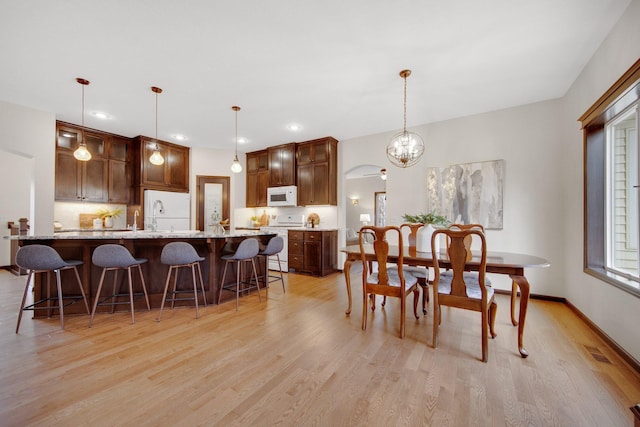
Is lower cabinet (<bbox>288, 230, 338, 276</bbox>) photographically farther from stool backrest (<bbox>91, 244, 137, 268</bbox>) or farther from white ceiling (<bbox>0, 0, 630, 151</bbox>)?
stool backrest (<bbox>91, 244, 137, 268</bbox>)

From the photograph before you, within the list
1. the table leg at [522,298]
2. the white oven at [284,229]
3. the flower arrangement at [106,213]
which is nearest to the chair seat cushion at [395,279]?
the table leg at [522,298]

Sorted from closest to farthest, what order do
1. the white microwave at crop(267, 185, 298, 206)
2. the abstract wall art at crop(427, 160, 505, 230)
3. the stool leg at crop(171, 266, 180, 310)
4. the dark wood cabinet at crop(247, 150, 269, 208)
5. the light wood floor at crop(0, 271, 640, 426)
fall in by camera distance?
the light wood floor at crop(0, 271, 640, 426) < the stool leg at crop(171, 266, 180, 310) < the abstract wall art at crop(427, 160, 505, 230) < the white microwave at crop(267, 185, 298, 206) < the dark wood cabinet at crop(247, 150, 269, 208)

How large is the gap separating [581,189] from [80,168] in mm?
7576

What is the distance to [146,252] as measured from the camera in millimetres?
3080

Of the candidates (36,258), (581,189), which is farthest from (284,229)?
(581,189)

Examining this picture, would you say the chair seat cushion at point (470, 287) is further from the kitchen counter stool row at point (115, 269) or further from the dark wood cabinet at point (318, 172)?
the dark wood cabinet at point (318, 172)

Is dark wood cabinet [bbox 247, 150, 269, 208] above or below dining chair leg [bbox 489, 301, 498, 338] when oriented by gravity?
above

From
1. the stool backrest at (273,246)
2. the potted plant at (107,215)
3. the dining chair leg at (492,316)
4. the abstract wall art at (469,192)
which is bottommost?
the dining chair leg at (492,316)

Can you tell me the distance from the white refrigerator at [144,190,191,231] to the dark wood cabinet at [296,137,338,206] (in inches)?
103

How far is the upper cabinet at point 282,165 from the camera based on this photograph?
18.3 feet

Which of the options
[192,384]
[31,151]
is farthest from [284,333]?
[31,151]

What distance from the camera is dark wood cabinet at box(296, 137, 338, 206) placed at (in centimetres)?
517

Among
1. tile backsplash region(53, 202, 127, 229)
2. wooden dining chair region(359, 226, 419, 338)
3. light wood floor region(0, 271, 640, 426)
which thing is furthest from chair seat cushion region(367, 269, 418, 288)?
tile backsplash region(53, 202, 127, 229)

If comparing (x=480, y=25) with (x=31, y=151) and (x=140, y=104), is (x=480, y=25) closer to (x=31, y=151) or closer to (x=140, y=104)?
(x=140, y=104)
